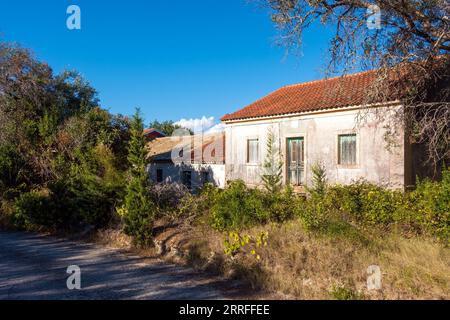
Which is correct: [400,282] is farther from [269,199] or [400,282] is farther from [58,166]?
[58,166]

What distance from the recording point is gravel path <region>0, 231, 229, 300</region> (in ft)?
21.1

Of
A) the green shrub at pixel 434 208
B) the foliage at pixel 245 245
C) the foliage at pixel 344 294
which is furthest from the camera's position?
the foliage at pixel 245 245

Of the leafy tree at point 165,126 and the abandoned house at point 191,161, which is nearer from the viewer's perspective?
the abandoned house at point 191,161

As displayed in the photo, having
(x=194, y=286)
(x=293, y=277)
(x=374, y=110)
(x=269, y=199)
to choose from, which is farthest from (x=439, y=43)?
(x=194, y=286)

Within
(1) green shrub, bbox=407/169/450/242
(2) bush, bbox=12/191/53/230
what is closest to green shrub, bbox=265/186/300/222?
(1) green shrub, bbox=407/169/450/242

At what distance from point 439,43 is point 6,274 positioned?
36.8 ft

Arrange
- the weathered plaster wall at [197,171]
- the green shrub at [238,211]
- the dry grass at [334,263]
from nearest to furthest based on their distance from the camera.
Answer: the dry grass at [334,263] < the green shrub at [238,211] < the weathered plaster wall at [197,171]

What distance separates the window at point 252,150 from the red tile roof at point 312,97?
4.02 ft

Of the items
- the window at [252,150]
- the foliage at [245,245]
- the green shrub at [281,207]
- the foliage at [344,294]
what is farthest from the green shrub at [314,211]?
the window at [252,150]

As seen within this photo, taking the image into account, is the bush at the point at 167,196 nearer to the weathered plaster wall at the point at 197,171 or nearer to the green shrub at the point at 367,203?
the green shrub at the point at 367,203

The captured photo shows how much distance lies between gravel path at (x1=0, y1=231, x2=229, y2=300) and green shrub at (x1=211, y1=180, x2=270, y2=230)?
1.65 metres

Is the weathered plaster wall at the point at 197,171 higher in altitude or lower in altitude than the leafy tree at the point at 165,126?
lower

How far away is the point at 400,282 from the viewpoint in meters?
5.96

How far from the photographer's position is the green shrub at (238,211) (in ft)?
29.6
